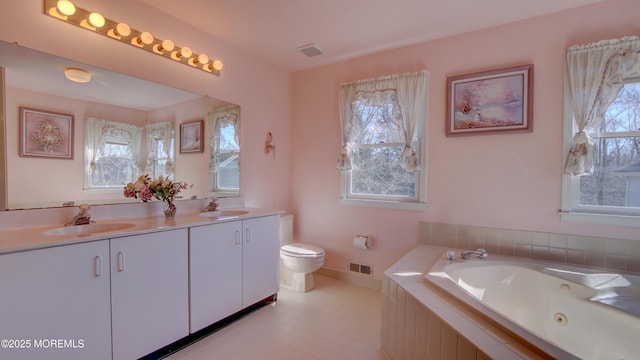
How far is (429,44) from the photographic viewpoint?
105 inches

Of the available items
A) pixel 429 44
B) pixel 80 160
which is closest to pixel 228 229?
pixel 80 160

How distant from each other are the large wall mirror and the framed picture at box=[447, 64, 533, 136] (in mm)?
2163

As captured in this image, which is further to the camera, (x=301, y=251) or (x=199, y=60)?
(x=301, y=251)

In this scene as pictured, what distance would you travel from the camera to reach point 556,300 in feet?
5.96

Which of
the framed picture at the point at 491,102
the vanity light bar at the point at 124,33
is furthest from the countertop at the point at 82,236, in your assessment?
the framed picture at the point at 491,102

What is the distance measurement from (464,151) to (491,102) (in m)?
0.45

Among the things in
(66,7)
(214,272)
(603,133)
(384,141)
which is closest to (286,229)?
(214,272)

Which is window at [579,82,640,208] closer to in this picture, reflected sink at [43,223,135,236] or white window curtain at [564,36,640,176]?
white window curtain at [564,36,640,176]

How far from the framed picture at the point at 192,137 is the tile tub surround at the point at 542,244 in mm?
2173

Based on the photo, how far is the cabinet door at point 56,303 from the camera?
49.0 inches

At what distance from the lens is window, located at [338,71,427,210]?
2.70 m

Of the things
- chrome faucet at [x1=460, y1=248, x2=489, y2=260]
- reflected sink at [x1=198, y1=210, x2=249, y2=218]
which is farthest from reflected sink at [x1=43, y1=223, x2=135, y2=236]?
Result: chrome faucet at [x1=460, y1=248, x2=489, y2=260]

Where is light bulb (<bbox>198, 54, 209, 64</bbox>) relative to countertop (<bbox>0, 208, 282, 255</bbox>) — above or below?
above

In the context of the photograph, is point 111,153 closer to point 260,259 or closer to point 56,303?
point 56,303
